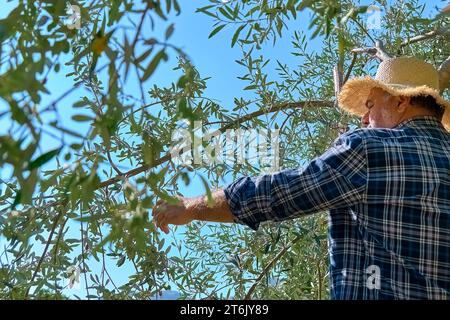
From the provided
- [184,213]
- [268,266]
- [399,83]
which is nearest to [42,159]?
[184,213]

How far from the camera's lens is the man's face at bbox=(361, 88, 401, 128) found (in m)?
2.74

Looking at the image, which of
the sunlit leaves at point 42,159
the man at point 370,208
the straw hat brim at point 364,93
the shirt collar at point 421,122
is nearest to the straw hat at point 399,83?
the straw hat brim at point 364,93

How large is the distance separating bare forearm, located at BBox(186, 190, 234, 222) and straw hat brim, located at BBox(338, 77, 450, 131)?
30.3 inches

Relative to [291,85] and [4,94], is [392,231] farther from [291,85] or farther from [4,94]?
[291,85]

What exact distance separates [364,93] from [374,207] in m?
0.87

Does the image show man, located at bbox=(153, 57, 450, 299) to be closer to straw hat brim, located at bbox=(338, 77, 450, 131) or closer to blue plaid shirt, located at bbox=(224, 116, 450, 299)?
blue plaid shirt, located at bbox=(224, 116, 450, 299)

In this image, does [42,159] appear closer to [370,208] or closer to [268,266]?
[370,208]

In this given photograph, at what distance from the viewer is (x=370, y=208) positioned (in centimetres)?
236

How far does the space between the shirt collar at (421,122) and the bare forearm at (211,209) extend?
0.68 metres

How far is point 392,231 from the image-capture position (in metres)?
2.33

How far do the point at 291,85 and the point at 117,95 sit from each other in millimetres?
2904
